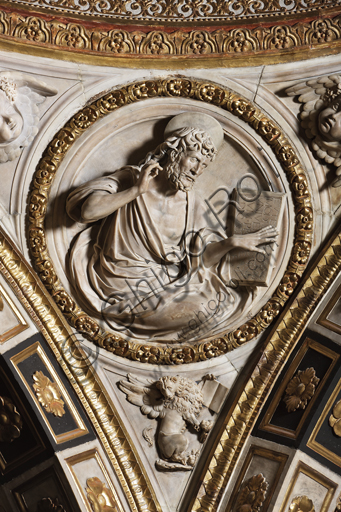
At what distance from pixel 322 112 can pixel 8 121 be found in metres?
2.40

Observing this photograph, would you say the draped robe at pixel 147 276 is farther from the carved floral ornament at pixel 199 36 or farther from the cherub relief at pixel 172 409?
the carved floral ornament at pixel 199 36

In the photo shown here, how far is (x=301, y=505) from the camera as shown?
6344mm

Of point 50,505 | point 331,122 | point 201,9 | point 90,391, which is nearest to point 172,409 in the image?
point 90,391

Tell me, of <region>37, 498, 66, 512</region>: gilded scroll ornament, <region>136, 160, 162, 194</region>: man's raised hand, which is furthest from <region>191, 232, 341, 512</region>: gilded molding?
<region>136, 160, 162, 194</region>: man's raised hand

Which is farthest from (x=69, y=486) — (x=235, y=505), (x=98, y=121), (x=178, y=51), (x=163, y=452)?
(x=178, y=51)

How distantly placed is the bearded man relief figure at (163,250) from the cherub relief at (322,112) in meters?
0.72

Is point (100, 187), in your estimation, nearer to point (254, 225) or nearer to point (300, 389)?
point (254, 225)

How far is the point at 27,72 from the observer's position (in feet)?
19.9

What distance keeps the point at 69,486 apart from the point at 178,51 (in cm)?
352

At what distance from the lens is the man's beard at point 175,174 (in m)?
Answer: 5.99

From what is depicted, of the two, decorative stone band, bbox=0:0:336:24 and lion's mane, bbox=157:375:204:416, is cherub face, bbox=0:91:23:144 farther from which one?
lion's mane, bbox=157:375:204:416

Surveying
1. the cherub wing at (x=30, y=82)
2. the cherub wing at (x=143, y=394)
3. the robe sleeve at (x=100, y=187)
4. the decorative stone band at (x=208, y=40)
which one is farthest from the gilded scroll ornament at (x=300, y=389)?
the cherub wing at (x=30, y=82)

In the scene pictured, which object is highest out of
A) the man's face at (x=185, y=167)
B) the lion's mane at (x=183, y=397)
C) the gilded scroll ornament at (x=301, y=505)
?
the man's face at (x=185, y=167)

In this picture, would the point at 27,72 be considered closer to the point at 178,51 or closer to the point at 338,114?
the point at 178,51
